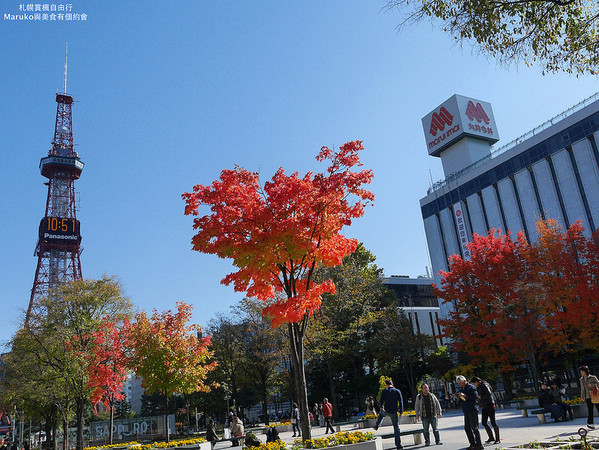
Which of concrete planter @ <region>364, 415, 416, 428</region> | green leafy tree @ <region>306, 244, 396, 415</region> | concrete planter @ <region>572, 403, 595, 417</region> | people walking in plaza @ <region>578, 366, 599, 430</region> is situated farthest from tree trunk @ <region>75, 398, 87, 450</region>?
people walking in plaza @ <region>578, 366, 599, 430</region>

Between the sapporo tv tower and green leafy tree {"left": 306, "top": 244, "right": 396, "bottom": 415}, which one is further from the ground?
the sapporo tv tower

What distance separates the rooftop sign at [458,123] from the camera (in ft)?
202

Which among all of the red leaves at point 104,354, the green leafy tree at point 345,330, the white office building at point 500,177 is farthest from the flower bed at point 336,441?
the white office building at point 500,177

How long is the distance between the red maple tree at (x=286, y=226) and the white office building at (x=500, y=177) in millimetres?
38659

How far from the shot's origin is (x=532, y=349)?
83.4ft

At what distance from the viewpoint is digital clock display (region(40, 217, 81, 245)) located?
232 feet

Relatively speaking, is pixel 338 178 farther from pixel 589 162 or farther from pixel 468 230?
pixel 468 230

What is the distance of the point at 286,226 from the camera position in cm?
1121

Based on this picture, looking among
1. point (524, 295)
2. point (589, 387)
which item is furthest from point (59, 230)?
point (589, 387)

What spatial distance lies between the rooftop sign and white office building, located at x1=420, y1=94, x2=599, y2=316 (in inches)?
4.9

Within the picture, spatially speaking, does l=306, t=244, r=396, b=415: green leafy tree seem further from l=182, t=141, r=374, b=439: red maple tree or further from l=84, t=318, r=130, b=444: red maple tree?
l=182, t=141, r=374, b=439: red maple tree

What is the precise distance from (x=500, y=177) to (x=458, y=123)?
11.4m

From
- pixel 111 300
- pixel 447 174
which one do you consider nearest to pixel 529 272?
pixel 111 300

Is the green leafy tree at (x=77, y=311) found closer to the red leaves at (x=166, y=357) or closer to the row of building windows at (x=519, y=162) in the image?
the red leaves at (x=166, y=357)
